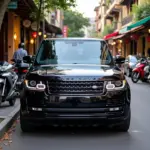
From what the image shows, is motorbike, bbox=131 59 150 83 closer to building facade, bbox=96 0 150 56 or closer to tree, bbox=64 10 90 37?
building facade, bbox=96 0 150 56

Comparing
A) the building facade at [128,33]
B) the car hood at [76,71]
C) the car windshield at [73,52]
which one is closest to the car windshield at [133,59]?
the building facade at [128,33]

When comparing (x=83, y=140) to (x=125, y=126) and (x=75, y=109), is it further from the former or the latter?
(x=125, y=126)

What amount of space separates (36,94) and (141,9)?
24776 millimetres

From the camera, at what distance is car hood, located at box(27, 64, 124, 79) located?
7080 mm

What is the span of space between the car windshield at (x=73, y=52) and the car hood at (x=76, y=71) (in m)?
0.47

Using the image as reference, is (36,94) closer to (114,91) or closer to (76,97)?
(76,97)

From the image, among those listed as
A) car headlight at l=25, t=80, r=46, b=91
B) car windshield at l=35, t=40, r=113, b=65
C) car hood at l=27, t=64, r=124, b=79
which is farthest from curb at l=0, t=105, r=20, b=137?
car windshield at l=35, t=40, r=113, b=65

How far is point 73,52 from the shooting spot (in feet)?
28.2

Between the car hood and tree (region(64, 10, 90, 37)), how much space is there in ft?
255

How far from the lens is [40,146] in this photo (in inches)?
257

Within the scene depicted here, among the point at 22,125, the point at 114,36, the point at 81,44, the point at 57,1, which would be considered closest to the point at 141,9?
the point at 57,1

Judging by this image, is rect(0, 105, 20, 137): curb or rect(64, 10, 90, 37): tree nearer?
rect(0, 105, 20, 137): curb

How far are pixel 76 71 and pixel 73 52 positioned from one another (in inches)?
56.6

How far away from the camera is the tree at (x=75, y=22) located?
86062mm
